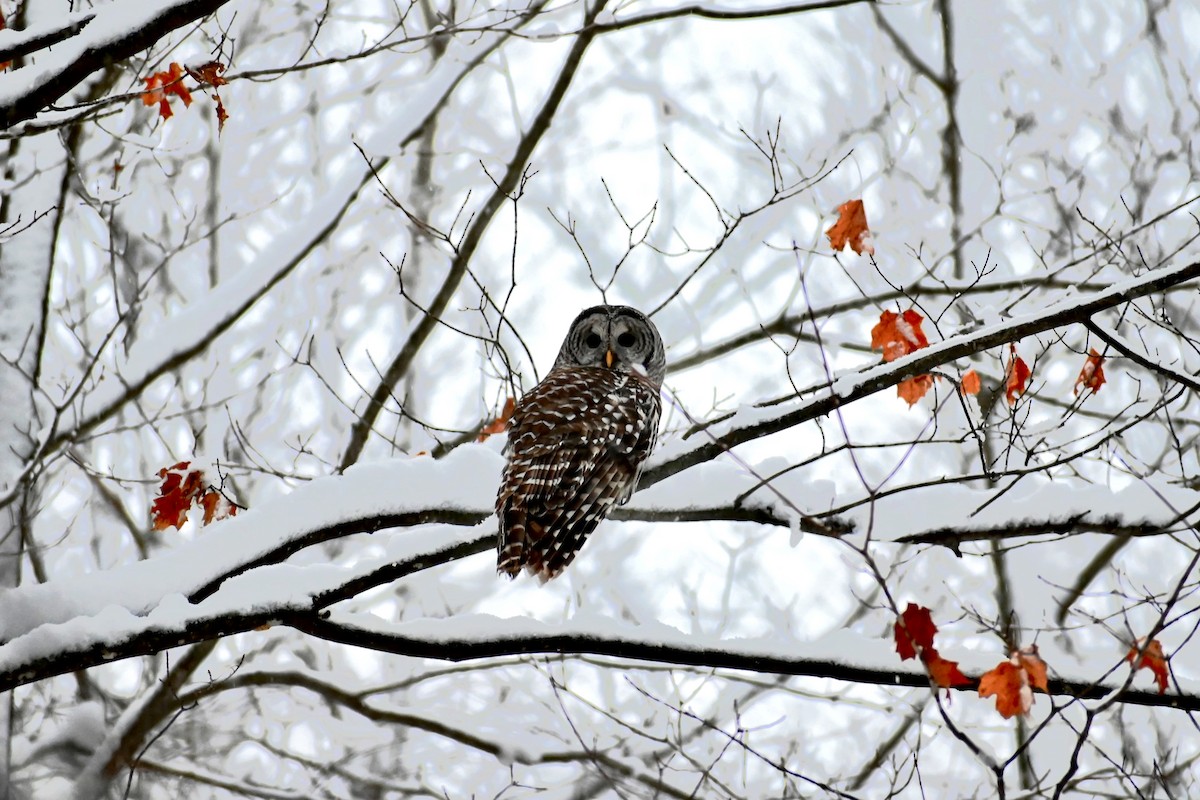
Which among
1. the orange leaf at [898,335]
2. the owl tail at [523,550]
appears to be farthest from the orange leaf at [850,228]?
the owl tail at [523,550]

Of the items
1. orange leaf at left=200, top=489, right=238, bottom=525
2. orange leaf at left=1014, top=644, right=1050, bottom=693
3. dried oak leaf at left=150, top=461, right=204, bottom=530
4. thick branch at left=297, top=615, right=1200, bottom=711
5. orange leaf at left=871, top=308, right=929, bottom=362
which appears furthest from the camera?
orange leaf at left=200, top=489, right=238, bottom=525

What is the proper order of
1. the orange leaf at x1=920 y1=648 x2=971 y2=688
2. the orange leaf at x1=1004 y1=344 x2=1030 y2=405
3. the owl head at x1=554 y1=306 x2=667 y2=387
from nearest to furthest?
the orange leaf at x1=920 y1=648 x2=971 y2=688, the orange leaf at x1=1004 y1=344 x2=1030 y2=405, the owl head at x1=554 y1=306 x2=667 y2=387

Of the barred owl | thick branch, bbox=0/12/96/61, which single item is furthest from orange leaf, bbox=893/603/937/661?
thick branch, bbox=0/12/96/61

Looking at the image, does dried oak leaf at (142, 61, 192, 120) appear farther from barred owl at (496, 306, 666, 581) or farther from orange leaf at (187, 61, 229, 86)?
barred owl at (496, 306, 666, 581)

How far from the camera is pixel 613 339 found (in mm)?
6992

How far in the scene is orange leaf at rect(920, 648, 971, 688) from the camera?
3893 mm

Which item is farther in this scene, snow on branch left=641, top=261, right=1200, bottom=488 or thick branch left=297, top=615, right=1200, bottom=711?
thick branch left=297, top=615, right=1200, bottom=711

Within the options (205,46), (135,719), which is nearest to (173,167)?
(205,46)

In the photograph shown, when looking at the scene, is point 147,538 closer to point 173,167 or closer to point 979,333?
point 173,167

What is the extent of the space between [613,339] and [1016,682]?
140 inches

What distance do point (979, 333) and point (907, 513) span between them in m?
0.82

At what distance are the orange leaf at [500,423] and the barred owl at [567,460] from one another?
0.63m

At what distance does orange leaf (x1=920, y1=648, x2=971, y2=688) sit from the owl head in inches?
124

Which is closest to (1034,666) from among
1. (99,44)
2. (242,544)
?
(242,544)
